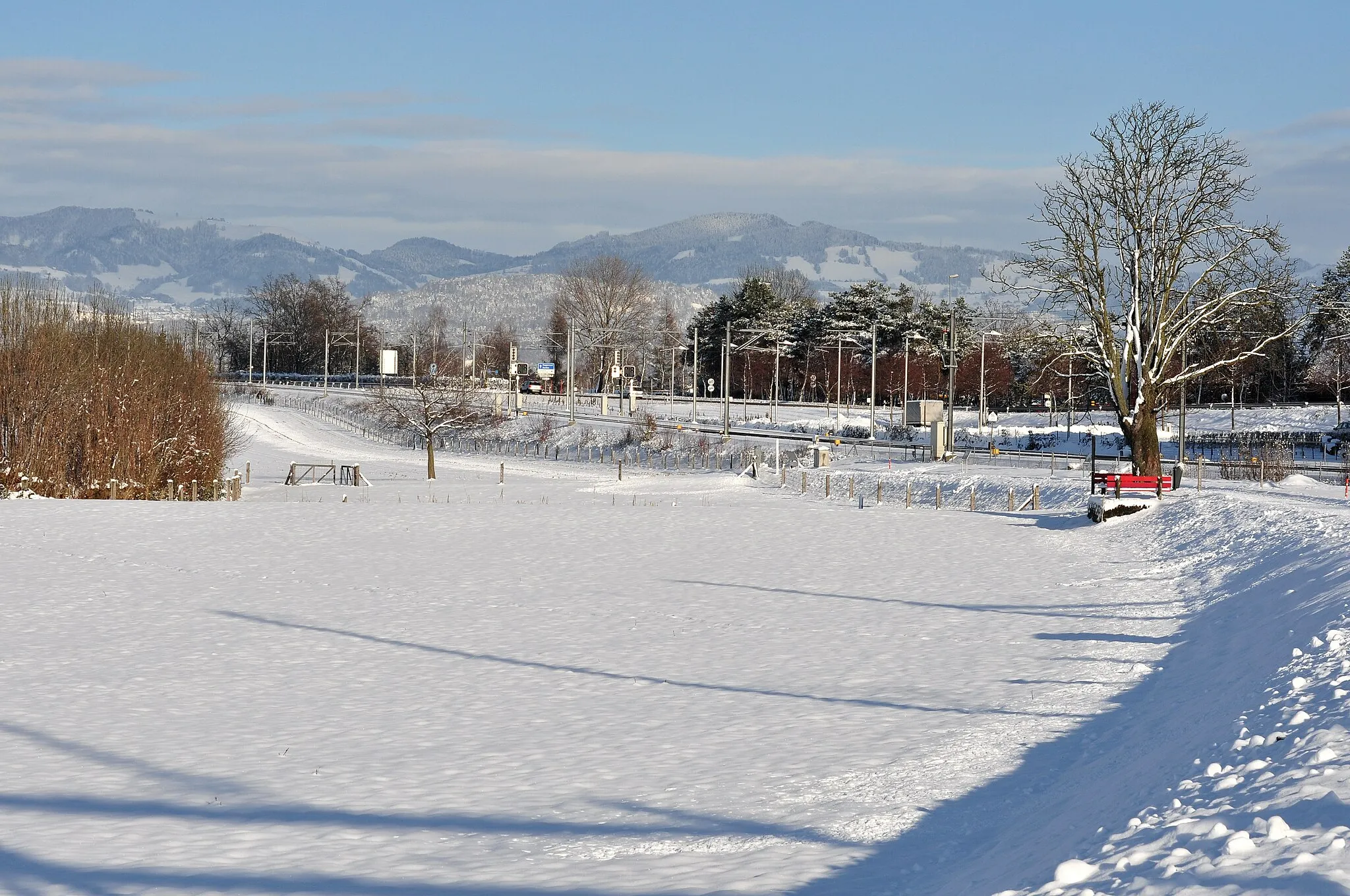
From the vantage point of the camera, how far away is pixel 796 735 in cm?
1512

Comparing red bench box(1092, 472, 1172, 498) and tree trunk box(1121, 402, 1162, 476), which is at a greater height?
tree trunk box(1121, 402, 1162, 476)

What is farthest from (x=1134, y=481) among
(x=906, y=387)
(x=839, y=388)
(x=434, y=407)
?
(x=906, y=387)

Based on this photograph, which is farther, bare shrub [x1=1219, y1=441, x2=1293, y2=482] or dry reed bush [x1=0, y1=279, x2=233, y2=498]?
bare shrub [x1=1219, y1=441, x2=1293, y2=482]

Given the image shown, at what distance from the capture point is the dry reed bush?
46.4 meters

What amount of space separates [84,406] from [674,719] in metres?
37.6

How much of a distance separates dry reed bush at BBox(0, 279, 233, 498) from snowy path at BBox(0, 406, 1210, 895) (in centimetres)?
1125

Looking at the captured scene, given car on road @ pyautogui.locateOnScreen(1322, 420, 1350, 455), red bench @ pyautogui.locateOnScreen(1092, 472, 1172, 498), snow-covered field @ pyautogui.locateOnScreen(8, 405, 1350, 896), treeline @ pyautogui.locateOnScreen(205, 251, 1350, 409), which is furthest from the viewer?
treeline @ pyautogui.locateOnScreen(205, 251, 1350, 409)

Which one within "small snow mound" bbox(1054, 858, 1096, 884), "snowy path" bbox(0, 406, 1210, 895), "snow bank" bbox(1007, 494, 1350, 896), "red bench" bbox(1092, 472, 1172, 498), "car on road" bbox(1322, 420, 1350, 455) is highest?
"car on road" bbox(1322, 420, 1350, 455)

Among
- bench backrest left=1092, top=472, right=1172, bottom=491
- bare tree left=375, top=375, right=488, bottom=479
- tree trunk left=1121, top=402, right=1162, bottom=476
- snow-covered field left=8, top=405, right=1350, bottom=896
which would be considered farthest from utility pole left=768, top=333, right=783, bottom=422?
snow-covered field left=8, top=405, right=1350, bottom=896

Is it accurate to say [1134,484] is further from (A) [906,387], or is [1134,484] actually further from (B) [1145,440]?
(A) [906,387]

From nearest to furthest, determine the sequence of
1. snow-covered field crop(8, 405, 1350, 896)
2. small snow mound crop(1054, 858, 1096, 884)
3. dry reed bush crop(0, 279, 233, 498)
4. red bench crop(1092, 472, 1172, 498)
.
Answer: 1. small snow mound crop(1054, 858, 1096, 884)
2. snow-covered field crop(8, 405, 1350, 896)
3. red bench crop(1092, 472, 1172, 498)
4. dry reed bush crop(0, 279, 233, 498)

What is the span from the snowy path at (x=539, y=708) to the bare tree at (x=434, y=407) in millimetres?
47027

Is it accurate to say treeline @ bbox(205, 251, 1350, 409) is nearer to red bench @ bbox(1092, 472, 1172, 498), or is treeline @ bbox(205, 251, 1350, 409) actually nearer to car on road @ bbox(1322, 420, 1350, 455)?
car on road @ bbox(1322, 420, 1350, 455)

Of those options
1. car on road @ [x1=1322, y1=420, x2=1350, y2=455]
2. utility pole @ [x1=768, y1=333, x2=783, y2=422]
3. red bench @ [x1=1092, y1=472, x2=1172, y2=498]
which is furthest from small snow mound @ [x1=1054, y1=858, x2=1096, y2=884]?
utility pole @ [x1=768, y1=333, x2=783, y2=422]
